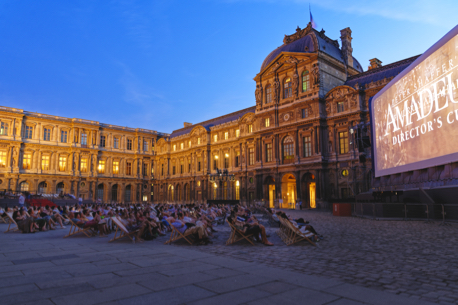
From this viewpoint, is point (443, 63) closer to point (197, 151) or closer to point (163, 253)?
point (163, 253)

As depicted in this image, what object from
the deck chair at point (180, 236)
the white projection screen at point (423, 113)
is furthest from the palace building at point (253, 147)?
the deck chair at point (180, 236)

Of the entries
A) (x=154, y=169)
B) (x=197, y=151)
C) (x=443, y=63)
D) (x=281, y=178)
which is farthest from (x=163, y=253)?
(x=154, y=169)

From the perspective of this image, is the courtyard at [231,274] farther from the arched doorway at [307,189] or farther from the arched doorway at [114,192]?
the arched doorway at [114,192]

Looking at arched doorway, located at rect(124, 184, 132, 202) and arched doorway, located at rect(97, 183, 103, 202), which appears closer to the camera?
arched doorway, located at rect(97, 183, 103, 202)

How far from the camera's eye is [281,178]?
38.1m

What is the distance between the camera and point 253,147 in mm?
43906

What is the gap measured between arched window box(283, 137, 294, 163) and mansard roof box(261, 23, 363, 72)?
10.6m

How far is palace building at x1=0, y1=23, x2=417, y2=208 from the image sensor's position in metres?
33.4

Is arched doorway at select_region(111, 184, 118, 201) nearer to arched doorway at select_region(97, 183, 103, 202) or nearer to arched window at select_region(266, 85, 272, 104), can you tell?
arched doorway at select_region(97, 183, 103, 202)

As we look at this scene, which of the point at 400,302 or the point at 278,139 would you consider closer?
the point at 400,302

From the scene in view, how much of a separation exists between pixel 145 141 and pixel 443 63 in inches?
2132

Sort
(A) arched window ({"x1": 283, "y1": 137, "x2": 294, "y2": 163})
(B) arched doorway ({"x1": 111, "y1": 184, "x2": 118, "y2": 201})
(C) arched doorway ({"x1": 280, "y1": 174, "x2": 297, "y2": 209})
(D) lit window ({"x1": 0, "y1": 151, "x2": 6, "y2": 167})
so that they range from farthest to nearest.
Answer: (B) arched doorway ({"x1": 111, "y1": 184, "x2": 118, "y2": 201}), (D) lit window ({"x1": 0, "y1": 151, "x2": 6, "y2": 167}), (C) arched doorway ({"x1": 280, "y1": 174, "x2": 297, "y2": 209}), (A) arched window ({"x1": 283, "y1": 137, "x2": 294, "y2": 163})

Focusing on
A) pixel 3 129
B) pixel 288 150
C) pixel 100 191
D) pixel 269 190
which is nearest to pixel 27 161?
pixel 3 129

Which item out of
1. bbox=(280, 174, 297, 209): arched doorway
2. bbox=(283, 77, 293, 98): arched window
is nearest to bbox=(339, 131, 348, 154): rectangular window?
bbox=(280, 174, 297, 209): arched doorway
